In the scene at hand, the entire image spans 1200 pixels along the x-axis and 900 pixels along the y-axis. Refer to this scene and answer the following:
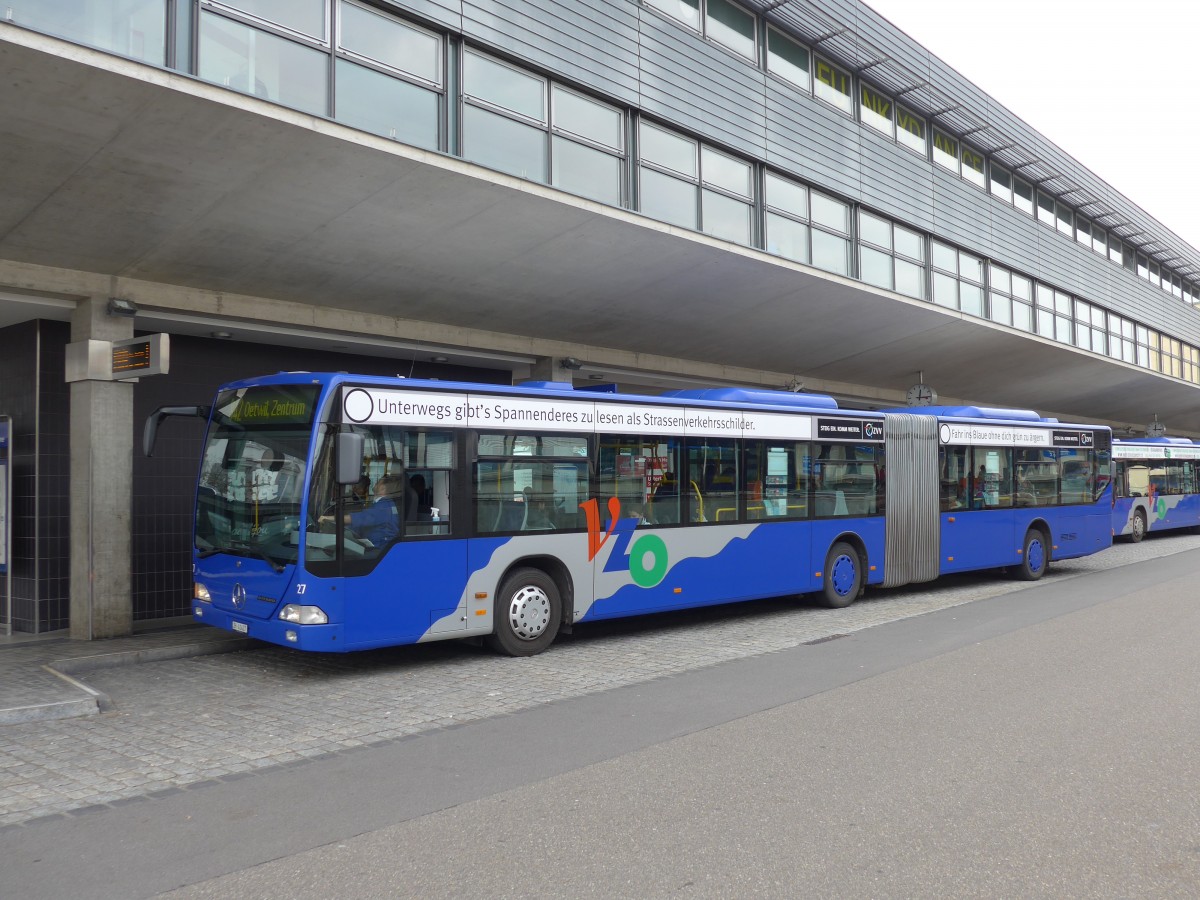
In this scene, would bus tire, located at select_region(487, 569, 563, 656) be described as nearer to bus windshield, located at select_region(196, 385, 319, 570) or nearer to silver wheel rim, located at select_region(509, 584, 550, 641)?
silver wheel rim, located at select_region(509, 584, 550, 641)

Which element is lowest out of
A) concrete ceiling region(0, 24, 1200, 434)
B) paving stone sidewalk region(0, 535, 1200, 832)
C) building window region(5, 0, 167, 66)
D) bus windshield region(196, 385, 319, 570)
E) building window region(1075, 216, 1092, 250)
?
paving stone sidewalk region(0, 535, 1200, 832)

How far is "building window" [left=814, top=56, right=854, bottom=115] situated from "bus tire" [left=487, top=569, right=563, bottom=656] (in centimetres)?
1292

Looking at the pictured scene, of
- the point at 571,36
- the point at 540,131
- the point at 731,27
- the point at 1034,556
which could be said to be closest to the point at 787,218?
the point at 731,27

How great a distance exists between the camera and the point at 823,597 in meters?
13.8

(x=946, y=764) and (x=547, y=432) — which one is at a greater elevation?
(x=547, y=432)

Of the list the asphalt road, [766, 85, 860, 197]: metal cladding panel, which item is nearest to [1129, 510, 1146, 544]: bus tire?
[766, 85, 860, 197]: metal cladding panel

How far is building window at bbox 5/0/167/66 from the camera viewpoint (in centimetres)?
838

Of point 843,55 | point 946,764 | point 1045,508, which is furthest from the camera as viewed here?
point 843,55

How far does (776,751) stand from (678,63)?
40.5 feet

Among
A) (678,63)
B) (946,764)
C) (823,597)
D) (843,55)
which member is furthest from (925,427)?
(946,764)

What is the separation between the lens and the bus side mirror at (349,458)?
8312mm

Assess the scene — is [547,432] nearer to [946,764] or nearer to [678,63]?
[946,764]

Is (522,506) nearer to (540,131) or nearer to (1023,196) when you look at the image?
(540,131)

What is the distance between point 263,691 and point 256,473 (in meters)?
2.02
